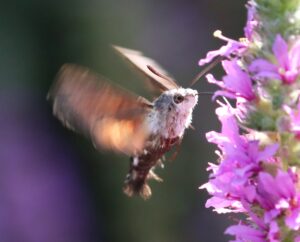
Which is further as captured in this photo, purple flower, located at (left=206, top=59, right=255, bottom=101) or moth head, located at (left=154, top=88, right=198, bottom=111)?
moth head, located at (left=154, top=88, right=198, bottom=111)

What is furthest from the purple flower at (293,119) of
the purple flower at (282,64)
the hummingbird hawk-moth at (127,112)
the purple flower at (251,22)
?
the hummingbird hawk-moth at (127,112)

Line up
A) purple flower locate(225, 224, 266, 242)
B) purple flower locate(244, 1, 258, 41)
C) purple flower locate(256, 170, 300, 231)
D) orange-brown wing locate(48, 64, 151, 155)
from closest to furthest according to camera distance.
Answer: purple flower locate(256, 170, 300, 231) → purple flower locate(225, 224, 266, 242) → purple flower locate(244, 1, 258, 41) → orange-brown wing locate(48, 64, 151, 155)

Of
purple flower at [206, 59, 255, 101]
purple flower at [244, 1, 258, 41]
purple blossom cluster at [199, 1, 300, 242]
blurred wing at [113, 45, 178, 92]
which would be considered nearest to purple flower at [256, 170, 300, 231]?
purple blossom cluster at [199, 1, 300, 242]

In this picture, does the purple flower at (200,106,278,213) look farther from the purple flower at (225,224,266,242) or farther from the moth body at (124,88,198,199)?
the moth body at (124,88,198,199)

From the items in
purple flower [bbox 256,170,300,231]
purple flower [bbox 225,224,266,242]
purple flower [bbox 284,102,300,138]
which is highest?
purple flower [bbox 284,102,300,138]

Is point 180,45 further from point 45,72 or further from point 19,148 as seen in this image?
point 19,148

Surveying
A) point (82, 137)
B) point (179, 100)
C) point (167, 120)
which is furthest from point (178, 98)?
point (82, 137)

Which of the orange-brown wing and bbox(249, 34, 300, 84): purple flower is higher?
bbox(249, 34, 300, 84): purple flower

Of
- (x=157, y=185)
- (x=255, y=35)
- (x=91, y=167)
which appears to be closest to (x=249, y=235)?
(x=255, y=35)
